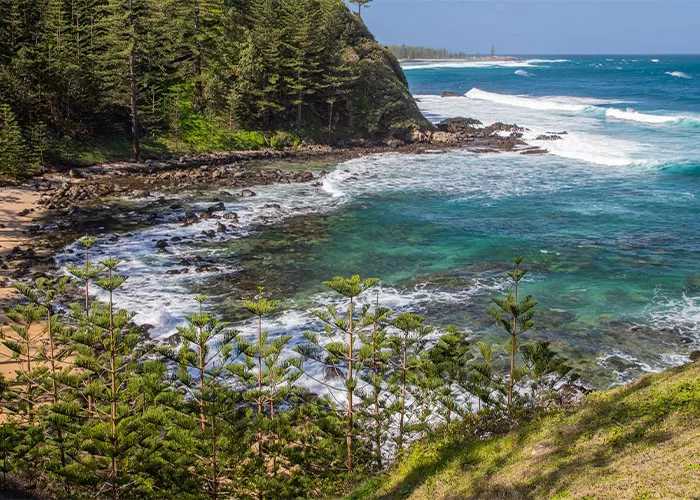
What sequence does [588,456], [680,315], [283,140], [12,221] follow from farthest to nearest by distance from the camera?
[283,140] → [12,221] → [680,315] → [588,456]

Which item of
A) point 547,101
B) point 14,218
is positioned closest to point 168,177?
point 14,218

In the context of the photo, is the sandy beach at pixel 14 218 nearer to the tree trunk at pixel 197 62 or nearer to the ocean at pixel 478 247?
the ocean at pixel 478 247

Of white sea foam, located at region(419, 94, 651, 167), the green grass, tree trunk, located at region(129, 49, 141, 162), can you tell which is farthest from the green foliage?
white sea foam, located at region(419, 94, 651, 167)

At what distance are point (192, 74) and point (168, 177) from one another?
16577 millimetres

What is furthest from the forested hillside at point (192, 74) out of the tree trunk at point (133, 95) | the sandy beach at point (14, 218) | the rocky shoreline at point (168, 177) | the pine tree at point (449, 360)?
the pine tree at point (449, 360)

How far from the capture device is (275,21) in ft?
156

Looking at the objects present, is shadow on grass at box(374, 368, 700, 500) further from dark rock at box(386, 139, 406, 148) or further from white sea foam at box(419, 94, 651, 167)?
dark rock at box(386, 139, 406, 148)

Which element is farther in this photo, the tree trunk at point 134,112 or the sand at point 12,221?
the tree trunk at point 134,112

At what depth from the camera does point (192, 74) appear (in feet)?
160

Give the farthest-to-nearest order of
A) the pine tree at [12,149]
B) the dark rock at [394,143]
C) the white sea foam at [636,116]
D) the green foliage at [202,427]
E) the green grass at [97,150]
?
the white sea foam at [636,116] < the dark rock at [394,143] < the green grass at [97,150] < the pine tree at [12,149] < the green foliage at [202,427]

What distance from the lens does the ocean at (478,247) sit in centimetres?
1733

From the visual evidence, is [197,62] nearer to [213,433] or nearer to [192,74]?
[192,74]

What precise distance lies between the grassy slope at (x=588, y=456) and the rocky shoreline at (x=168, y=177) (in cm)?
1698

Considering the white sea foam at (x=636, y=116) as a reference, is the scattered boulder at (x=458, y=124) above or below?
below
